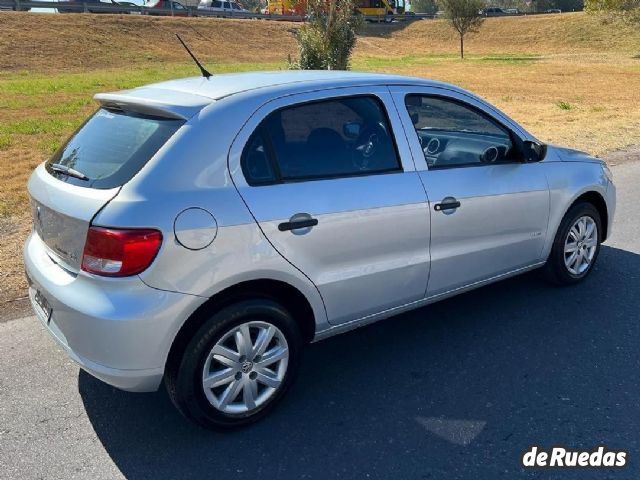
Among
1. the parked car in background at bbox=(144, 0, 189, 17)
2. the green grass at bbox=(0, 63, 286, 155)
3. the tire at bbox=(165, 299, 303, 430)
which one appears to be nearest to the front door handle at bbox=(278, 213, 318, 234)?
the tire at bbox=(165, 299, 303, 430)

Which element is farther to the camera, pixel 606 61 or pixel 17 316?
pixel 606 61

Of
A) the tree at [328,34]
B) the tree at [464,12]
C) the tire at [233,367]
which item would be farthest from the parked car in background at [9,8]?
the tire at [233,367]

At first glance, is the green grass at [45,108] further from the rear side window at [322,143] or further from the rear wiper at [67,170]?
the rear side window at [322,143]

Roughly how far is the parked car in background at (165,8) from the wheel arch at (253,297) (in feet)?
171

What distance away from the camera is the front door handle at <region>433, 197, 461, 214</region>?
352cm

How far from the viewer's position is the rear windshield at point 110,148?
284 cm

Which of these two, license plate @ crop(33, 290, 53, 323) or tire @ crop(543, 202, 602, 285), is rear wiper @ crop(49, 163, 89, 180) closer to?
license plate @ crop(33, 290, 53, 323)

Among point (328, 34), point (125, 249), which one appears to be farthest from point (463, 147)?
point (328, 34)

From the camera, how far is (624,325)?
4.01 meters

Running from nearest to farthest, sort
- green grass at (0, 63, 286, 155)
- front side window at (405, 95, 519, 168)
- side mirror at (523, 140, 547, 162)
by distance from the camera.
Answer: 1. front side window at (405, 95, 519, 168)
2. side mirror at (523, 140, 547, 162)
3. green grass at (0, 63, 286, 155)

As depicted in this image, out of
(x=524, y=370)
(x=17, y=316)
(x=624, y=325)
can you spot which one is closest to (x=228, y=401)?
(x=524, y=370)

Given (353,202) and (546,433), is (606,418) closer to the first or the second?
(546,433)

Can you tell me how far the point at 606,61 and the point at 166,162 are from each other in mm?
42679

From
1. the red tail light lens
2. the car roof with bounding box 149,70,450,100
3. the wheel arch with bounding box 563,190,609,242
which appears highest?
the car roof with bounding box 149,70,450,100
